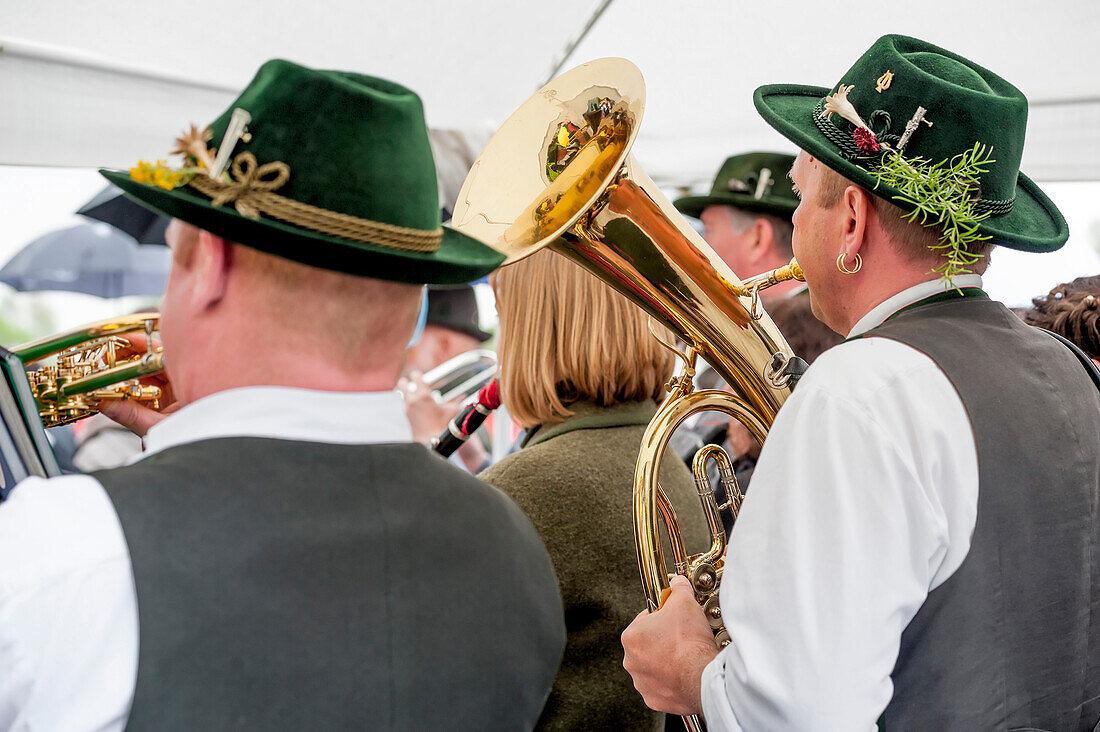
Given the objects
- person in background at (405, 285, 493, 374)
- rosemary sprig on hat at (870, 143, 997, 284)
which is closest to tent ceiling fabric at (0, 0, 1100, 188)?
person in background at (405, 285, 493, 374)

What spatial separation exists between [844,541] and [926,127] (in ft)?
2.23

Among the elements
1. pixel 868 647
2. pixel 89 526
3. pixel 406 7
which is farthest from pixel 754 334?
pixel 406 7

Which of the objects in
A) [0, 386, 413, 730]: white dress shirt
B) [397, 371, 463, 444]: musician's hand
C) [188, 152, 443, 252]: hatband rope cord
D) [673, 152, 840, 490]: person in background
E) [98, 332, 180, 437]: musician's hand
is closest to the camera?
[0, 386, 413, 730]: white dress shirt

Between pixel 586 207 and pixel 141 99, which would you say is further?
pixel 141 99

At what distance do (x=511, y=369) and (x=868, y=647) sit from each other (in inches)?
41.3

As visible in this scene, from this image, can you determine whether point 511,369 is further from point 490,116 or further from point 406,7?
point 490,116

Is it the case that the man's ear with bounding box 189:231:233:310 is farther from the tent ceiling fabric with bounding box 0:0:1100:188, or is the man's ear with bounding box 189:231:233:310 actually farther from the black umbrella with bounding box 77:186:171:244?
the black umbrella with bounding box 77:186:171:244

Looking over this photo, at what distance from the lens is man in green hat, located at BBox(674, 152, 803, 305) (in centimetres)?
359

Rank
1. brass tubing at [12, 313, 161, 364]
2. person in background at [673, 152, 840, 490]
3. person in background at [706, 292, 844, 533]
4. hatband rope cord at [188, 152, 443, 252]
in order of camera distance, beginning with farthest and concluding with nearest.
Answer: person in background at [673, 152, 840, 490], person in background at [706, 292, 844, 533], brass tubing at [12, 313, 161, 364], hatband rope cord at [188, 152, 443, 252]

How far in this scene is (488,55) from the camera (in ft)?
12.4

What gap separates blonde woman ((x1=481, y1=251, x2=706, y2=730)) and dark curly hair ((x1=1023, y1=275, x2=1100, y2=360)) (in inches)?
35.8

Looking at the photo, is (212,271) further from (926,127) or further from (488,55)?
(488,55)

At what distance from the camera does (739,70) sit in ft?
12.3

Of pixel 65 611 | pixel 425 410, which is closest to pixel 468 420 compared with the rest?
pixel 65 611
